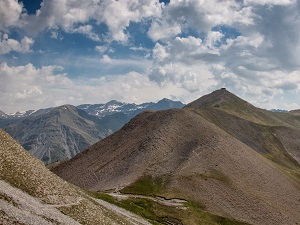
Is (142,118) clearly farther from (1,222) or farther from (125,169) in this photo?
(1,222)

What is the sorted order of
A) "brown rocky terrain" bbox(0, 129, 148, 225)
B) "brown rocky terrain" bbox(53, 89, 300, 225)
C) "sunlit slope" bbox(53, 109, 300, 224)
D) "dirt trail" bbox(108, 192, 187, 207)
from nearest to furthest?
"brown rocky terrain" bbox(0, 129, 148, 225), "dirt trail" bbox(108, 192, 187, 207), "brown rocky terrain" bbox(53, 89, 300, 225), "sunlit slope" bbox(53, 109, 300, 224)

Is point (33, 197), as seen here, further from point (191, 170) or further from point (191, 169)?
point (191, 169)

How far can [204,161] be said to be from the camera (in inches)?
5591

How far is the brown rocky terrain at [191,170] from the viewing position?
116438mm

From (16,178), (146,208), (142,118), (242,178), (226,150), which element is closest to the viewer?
(16,178)

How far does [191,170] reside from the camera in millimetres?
133875

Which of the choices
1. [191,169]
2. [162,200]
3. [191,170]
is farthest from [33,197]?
[191,169]

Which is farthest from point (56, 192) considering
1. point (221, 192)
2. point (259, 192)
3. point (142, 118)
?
point (142, 118)

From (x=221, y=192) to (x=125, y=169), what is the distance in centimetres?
4097

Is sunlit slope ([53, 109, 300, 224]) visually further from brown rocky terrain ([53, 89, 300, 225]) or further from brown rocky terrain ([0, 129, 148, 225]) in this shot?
brown rocky terrain ([0, 129, 148, 225])

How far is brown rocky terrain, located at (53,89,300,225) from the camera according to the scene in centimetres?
11644

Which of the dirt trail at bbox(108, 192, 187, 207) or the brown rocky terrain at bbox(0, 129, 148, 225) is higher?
the brown rocky terrain at bbox(0, 129, 148, 225)

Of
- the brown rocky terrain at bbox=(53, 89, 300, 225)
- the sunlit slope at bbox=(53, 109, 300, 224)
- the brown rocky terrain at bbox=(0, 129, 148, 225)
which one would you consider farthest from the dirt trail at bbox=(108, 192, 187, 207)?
the brown rocky terrain at bbox=(0, 129, 148, 225)

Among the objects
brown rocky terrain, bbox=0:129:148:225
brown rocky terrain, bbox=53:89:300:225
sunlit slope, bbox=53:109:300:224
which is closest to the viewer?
brown rocky terrain, bbox=0:129:148:225
